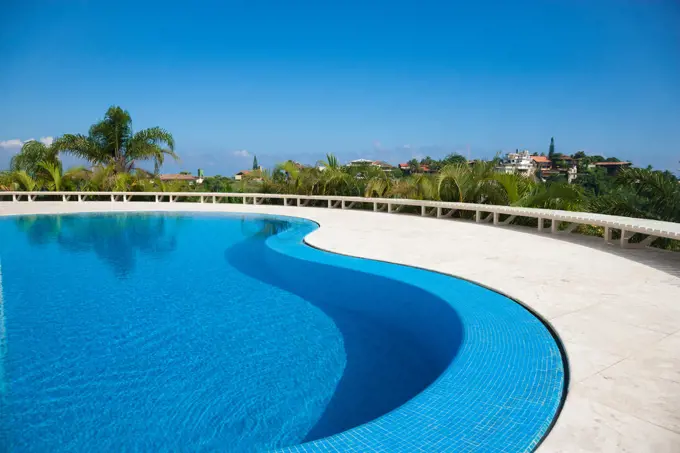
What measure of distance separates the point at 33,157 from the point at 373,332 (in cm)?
2079

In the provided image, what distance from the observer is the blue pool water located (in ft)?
7.84

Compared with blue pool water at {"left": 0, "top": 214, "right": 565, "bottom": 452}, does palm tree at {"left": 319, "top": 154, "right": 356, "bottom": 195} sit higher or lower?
higher

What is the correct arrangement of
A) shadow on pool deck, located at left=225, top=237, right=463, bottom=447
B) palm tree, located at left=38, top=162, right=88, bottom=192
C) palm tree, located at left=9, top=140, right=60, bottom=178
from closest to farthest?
shadow on pool deck, located at left=225, top=237, right=463, bottom=447 < palm tree, located at left=38, top=162, right=88, bottom=192 < palm tree, located at left=9, top=140, right=60, bottom=178

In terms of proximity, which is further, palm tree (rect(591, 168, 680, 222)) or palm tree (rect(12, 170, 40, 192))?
palm tree (rect(12, 170, 40, 192))

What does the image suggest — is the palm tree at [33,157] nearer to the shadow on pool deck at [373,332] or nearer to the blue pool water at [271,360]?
the blue pool water at [271,360]

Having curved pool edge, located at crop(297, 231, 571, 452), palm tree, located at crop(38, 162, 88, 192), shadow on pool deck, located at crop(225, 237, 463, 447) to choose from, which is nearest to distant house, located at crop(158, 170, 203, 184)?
palm tree, located at crop(38, 162, 88, 192)

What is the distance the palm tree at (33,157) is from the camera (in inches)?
738

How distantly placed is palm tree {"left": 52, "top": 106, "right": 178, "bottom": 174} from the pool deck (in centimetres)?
1321

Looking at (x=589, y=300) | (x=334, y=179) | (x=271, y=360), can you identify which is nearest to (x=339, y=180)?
(x=334, y=179)

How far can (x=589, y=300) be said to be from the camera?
399 centimetres

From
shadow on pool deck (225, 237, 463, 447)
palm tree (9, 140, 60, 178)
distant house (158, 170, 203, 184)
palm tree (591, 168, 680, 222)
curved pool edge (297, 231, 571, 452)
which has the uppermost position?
palm tree (9, 140, 60, 178)

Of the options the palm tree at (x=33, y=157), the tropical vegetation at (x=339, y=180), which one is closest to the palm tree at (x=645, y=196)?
the tropical vegetation at (x=339, y=180)

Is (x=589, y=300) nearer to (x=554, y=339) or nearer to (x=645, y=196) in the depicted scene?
(x=554, y=339)

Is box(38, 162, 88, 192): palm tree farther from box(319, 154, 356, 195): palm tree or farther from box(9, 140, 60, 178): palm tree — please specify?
box(319, 154, 356, 195): palm tree
